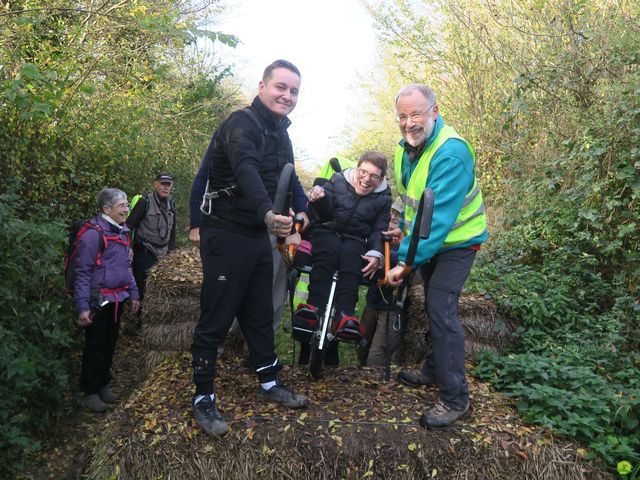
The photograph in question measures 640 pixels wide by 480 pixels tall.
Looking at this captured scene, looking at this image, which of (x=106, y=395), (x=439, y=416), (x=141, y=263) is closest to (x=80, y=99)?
(x=141, y=263)

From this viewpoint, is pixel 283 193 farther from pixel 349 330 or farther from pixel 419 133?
pixel 349 330

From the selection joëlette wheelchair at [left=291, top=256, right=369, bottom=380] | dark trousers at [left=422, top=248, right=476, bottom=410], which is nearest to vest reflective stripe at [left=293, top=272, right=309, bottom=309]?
joëlette wheelchair at [left=291, top=256, right=369, bottom=380]

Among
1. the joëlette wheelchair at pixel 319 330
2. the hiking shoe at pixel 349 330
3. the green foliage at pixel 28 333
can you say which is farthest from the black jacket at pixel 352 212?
the green foliage at pixel 28 333

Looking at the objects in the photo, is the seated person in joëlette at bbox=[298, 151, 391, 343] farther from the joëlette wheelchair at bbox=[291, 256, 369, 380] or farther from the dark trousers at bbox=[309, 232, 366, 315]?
the joëlette wheelchair at bbox=[291, 256, 369, 380]

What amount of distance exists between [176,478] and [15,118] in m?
3.38

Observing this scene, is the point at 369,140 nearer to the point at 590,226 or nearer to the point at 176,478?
the point at 590,226

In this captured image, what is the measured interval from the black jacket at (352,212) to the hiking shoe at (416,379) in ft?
3.39

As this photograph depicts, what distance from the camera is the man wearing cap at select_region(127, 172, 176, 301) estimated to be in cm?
666

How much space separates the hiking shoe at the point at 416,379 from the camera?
4.34 metres

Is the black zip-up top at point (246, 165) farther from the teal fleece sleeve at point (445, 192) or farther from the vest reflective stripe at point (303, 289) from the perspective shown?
the vest reflective stripe at point (303, 289)

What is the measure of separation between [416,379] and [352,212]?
1.45 meters

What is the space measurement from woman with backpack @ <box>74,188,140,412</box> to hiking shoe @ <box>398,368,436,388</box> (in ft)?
8.31

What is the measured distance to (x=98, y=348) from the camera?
16.4 ft

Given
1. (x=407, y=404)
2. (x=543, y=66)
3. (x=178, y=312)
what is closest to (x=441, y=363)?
(x=407, y=404)
